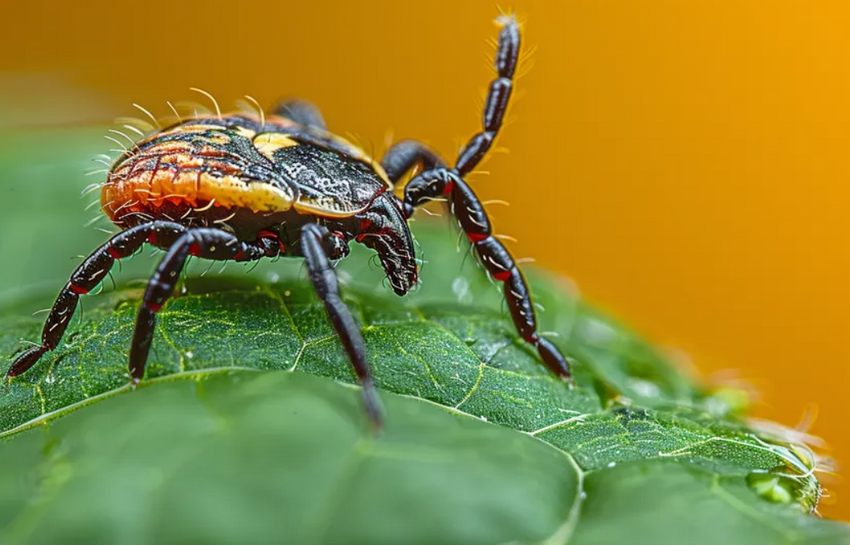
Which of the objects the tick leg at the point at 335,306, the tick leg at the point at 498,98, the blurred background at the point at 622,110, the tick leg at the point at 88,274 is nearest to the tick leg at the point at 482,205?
the tick leg at the point at 498,98

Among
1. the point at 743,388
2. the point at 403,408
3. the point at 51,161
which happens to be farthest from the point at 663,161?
the point at 403,408

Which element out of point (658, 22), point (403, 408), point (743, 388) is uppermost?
point (658, 22)

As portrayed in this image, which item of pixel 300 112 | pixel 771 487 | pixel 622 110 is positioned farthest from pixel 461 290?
pixel 622 110

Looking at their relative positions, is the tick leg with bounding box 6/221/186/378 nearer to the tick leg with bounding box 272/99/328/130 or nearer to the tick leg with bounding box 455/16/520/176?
the tick leg with bounding box 455/16/520/176

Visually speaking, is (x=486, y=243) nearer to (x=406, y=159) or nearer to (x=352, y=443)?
(x=406, y=159)

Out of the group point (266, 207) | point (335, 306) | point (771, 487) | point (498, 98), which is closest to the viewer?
point (771, 487)

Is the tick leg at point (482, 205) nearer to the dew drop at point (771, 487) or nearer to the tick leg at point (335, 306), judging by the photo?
the tick leg at point (335, 306)

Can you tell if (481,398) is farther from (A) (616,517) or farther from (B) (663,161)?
(B) (663,161)
